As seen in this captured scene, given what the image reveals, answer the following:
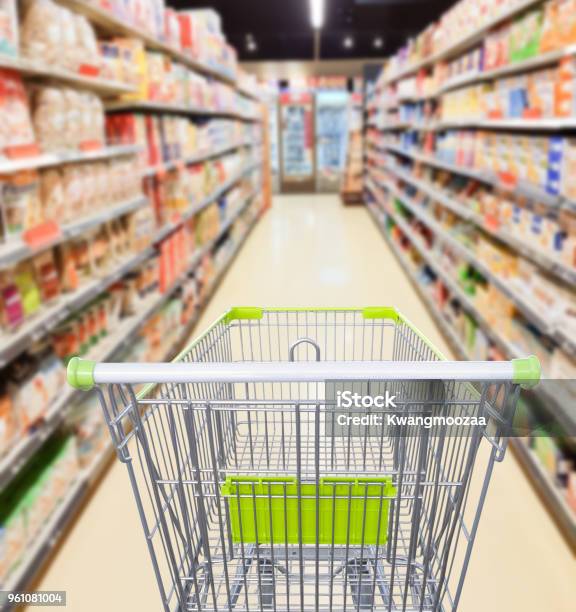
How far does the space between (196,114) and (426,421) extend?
5.23 metres

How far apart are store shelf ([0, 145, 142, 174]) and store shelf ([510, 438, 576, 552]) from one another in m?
2.45

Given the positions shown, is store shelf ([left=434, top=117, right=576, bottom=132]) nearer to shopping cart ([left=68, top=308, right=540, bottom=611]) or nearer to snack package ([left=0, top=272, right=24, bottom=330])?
shopping cart ([left=68, top=308, right=540, bottom=611])

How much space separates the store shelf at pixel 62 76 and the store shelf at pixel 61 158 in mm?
299

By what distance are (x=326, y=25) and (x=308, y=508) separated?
1208cm

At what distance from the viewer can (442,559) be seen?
114cm

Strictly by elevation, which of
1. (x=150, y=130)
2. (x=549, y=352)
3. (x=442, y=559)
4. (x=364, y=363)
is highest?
(x=150, y=130)

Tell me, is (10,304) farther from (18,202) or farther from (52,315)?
(18,202)

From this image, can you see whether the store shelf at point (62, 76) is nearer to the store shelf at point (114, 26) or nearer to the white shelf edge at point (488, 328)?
the store shelf at point (114, 26)

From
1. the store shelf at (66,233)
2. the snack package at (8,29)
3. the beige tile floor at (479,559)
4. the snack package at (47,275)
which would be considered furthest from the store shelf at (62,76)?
the beige tile floor at (479,559)

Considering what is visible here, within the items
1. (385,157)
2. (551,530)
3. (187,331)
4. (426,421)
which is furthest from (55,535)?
(385,157)

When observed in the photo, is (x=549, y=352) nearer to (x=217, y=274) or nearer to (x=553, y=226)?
(x=553, y=226)

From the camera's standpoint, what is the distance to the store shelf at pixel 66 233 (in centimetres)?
190

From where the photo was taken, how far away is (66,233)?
232 centimetres

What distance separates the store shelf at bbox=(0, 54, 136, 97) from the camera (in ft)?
6.33
